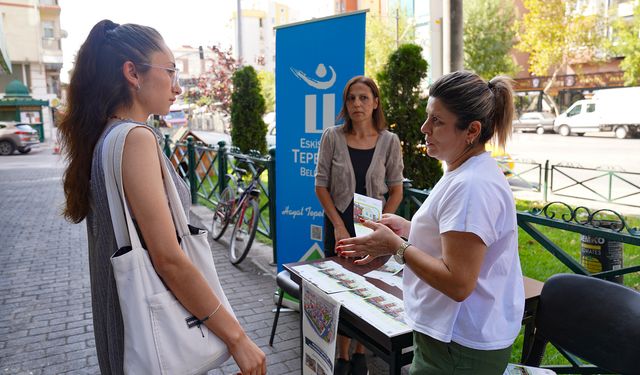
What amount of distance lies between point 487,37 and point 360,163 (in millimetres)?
34081

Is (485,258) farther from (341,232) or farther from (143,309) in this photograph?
(341,232)

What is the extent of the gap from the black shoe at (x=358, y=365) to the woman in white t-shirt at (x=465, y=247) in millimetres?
1514

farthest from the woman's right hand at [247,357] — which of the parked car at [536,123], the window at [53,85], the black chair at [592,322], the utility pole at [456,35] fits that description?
the window at [53,85]

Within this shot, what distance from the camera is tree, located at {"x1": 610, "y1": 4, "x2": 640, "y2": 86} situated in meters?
27.8

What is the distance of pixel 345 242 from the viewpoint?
1.97 meters

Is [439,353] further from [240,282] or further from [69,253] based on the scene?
[69,253]

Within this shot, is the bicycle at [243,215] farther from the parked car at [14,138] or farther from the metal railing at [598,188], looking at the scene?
the parked car at [14,138]

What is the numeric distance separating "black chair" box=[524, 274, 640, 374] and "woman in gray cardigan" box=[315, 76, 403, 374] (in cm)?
142

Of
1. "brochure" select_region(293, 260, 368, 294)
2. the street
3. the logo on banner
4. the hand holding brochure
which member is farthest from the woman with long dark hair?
the street

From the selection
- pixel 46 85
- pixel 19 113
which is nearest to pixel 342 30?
pixel 19 113

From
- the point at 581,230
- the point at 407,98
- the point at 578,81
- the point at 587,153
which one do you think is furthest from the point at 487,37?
the point at 581,230

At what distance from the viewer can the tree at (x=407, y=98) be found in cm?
521

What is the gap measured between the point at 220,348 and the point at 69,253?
20.4ft

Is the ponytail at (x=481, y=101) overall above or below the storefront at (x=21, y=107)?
below
